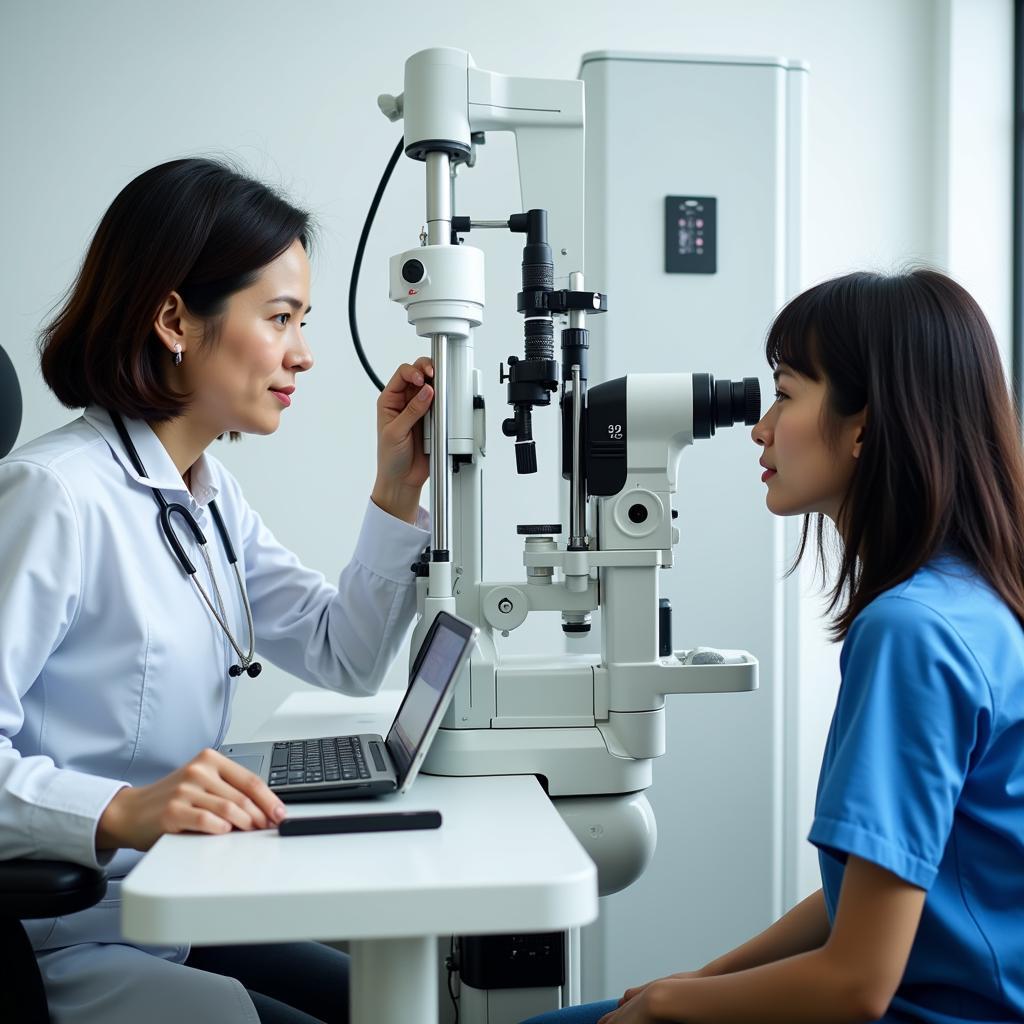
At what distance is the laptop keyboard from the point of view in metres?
1.03

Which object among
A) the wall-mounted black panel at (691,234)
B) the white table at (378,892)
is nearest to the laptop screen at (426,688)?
the white table at (378,892)

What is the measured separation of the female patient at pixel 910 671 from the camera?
789mm

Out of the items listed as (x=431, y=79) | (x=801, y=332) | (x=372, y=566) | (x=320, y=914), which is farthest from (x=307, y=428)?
(x=320, y=914)

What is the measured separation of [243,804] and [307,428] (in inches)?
67.0

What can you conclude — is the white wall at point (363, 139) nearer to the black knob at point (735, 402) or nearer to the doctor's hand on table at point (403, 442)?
the doctor's hand on table at point (403, 442)

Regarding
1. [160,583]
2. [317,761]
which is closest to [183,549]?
[160,583]

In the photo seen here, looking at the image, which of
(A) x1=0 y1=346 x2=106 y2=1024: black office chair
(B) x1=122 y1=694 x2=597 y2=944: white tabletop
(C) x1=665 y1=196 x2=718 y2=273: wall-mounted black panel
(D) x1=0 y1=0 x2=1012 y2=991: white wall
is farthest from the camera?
(D) x1=0 y1=0 x2=1012 y2=991: white wall

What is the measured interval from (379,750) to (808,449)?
0.56m

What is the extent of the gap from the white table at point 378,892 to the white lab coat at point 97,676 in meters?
0.17

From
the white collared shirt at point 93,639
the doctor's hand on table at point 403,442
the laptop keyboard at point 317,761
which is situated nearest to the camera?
the white collared shirt at point 93,639

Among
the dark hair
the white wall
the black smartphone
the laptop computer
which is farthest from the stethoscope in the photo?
the white wall

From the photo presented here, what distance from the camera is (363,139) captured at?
8.16 ft

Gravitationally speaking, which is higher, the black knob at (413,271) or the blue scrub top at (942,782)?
the black knob at (413,271)

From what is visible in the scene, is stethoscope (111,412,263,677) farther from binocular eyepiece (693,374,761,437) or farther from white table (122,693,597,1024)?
binocular eyepiece (693,374,761,437)
